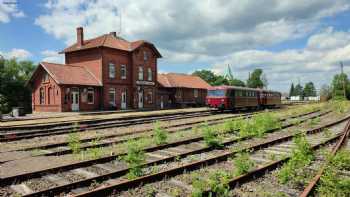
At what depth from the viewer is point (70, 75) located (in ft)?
108

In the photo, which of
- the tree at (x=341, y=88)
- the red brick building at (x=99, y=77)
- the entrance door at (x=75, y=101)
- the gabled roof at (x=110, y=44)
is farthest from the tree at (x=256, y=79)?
the entrance door at (x=75, y=101)

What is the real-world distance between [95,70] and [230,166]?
101 ft

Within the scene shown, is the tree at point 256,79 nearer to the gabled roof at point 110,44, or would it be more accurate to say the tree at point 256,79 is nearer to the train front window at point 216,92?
the gabled roof at point 110,44

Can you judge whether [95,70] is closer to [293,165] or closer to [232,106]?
[232,106]

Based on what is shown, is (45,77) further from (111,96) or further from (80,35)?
(80,35)

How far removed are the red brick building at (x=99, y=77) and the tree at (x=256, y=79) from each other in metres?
56.3

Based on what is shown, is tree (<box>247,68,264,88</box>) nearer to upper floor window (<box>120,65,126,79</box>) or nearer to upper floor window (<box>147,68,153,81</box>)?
upper floor window (<box>147,68,153,81</box>)

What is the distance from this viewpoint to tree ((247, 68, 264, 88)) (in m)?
93.6

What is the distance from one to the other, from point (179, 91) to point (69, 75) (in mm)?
19701

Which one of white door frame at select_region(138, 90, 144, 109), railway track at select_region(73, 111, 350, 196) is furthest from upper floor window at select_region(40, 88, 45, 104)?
railway track at select_region(73, 111, 350, 196)

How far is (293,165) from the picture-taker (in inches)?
264

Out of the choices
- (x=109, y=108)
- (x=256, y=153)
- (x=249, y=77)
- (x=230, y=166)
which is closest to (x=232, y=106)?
(x=109, y=108)

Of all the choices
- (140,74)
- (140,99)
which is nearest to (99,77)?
(140,74)

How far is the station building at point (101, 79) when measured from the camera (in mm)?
32144
